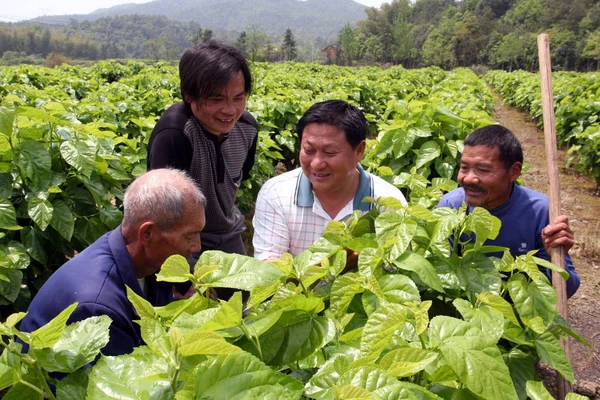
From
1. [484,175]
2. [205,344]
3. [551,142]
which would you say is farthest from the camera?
[484,175]

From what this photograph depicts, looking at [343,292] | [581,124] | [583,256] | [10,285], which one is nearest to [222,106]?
[10,285]

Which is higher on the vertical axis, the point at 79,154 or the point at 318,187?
the point at 79,154

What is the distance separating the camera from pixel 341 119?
7.43 ft

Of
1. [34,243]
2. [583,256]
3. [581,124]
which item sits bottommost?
[583,256]

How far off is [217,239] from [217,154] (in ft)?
1.78

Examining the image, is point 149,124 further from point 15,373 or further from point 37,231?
point 15,373

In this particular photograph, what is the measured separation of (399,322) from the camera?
3.14 feet

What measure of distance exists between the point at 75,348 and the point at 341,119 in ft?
5.15

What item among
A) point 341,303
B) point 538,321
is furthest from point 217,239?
point 538,321

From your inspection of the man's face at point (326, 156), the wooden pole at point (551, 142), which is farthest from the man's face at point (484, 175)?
the man's face at point (326, 156)

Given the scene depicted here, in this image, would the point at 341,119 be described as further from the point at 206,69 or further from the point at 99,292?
the point at 99,292

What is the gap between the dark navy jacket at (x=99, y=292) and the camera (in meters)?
1.64

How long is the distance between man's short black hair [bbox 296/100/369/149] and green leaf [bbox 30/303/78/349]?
5.06 feet

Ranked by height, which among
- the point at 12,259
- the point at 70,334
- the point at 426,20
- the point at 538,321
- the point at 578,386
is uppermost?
the point at 426,20
